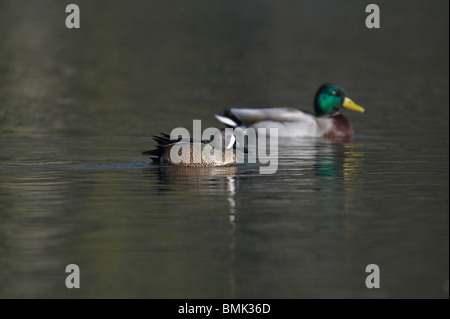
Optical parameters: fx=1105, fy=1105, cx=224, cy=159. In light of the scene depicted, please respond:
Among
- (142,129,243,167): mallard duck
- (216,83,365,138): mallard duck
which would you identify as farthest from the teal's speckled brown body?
(216,83,365,138): mallard duck

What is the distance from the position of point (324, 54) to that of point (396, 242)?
24215 mm

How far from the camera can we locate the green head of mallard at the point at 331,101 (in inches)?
835

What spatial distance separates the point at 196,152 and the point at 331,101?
6714 millimetres

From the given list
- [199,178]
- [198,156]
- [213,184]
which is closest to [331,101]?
[198,156]

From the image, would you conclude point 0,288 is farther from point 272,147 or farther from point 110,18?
point 110,18

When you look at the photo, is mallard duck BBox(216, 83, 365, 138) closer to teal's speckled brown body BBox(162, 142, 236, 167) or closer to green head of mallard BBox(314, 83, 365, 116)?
green head of mallard BBox(314, 83, 365, 116)

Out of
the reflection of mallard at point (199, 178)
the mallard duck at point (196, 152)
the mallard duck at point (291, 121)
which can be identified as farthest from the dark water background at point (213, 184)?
the mallard duck at point (291, 121)

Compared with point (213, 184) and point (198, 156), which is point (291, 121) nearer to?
point (198, 156)

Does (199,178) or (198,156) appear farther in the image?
(198,156)

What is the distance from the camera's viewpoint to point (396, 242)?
34.6ft

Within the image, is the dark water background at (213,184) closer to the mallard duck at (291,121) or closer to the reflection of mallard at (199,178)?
the reflection of mallard at (199,178)

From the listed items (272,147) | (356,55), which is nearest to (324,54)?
(356,55)

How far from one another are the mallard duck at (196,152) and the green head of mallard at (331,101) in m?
6.15

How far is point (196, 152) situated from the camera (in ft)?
49.5
